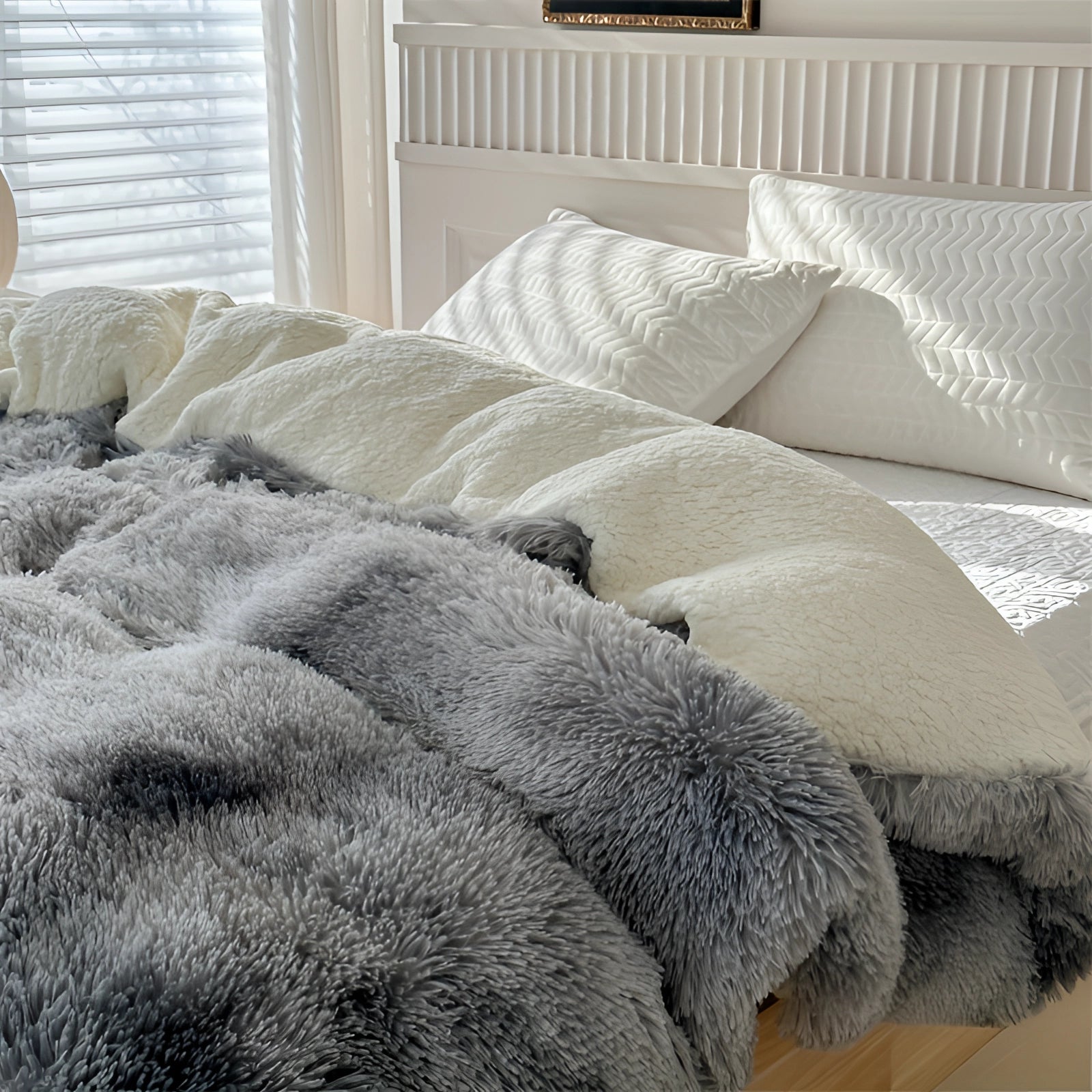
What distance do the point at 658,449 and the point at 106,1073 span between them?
0.60m

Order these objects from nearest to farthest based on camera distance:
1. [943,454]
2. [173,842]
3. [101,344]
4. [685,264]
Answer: [173,842], [101,344], [943,454], [685,264]

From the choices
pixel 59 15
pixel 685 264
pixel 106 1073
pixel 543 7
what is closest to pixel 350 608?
pixel 106 1073

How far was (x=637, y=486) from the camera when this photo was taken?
33.8 inches

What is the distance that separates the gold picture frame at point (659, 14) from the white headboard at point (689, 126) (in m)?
0.03

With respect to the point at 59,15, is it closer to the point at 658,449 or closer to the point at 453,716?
the point at 658,449

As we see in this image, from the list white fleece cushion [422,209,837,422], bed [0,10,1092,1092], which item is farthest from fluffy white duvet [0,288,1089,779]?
white fleece cushion [422,209,837,422]

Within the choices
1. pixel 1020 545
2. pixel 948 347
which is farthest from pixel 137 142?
pixel 1020 545

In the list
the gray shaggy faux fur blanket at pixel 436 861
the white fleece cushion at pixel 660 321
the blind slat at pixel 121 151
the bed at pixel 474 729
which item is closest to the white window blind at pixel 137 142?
the blind slat at pixel 121 151

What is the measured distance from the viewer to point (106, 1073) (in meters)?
0.41

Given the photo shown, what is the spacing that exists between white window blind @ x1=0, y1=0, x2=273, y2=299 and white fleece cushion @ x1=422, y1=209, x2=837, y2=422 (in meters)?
1.34

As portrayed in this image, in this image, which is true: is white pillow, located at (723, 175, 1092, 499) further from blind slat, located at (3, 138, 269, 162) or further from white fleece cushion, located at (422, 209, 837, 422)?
blind slat, located at (3, 138, 269, 162)

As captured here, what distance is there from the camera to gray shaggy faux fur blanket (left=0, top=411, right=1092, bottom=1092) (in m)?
0.45

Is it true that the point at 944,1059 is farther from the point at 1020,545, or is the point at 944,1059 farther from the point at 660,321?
the point at 660,321

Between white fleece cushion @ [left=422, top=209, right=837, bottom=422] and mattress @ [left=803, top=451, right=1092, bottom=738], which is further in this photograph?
white fleece cushion @ [left=422, top=209, right=837, bottom=422]
